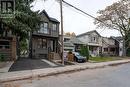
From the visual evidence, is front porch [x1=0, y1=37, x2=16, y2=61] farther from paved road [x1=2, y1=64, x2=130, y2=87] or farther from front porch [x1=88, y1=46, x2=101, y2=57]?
front porch [x1=88, y1=46, x2=101, y2=57]

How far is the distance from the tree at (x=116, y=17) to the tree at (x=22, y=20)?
42757 millimetres

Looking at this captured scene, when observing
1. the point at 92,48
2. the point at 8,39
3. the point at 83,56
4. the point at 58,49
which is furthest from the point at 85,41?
the point at 8,39

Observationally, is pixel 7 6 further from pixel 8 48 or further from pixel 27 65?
pixel 8 48

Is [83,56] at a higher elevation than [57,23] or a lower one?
lower

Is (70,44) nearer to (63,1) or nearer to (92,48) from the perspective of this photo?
(92,48)

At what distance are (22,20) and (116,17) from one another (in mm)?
50352

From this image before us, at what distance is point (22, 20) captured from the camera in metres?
25.0

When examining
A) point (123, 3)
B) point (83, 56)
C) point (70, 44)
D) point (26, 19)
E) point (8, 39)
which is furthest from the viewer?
point (123, 3)

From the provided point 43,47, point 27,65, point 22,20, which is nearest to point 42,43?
point 43,47

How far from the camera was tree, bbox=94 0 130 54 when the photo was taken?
230 feet

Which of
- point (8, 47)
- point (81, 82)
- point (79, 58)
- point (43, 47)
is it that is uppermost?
point (43, 47)

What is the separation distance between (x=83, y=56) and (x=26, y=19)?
22306 mm

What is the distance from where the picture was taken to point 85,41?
69.8 meters

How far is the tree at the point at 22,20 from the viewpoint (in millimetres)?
23288
